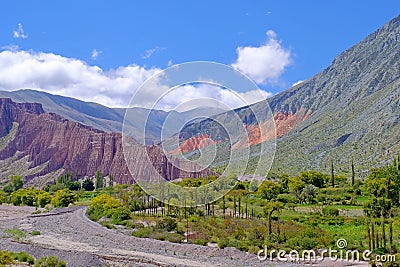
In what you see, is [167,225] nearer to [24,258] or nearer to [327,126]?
[24,258]

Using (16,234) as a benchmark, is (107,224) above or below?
above

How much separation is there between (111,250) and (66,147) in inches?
4654

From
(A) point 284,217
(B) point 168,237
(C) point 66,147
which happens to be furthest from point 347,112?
(B) point 168,237

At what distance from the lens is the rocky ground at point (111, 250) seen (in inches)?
1026

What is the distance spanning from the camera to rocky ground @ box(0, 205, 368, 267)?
85.5ft

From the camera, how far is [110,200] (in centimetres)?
5375

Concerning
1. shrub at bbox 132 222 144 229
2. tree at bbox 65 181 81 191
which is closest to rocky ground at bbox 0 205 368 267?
shrub at bbox 132 222 144 229

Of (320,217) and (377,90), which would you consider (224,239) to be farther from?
(377,90)

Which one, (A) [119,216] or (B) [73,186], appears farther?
(B) [73,186]

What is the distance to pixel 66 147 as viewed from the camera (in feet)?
473

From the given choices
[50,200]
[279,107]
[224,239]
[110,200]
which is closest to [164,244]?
[224,239]

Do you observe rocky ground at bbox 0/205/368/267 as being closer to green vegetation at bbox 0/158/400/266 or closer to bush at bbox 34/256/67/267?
bush at bbox 34/256/67/267

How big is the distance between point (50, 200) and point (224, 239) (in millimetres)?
50202

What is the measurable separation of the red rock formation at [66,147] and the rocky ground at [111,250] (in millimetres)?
73084
